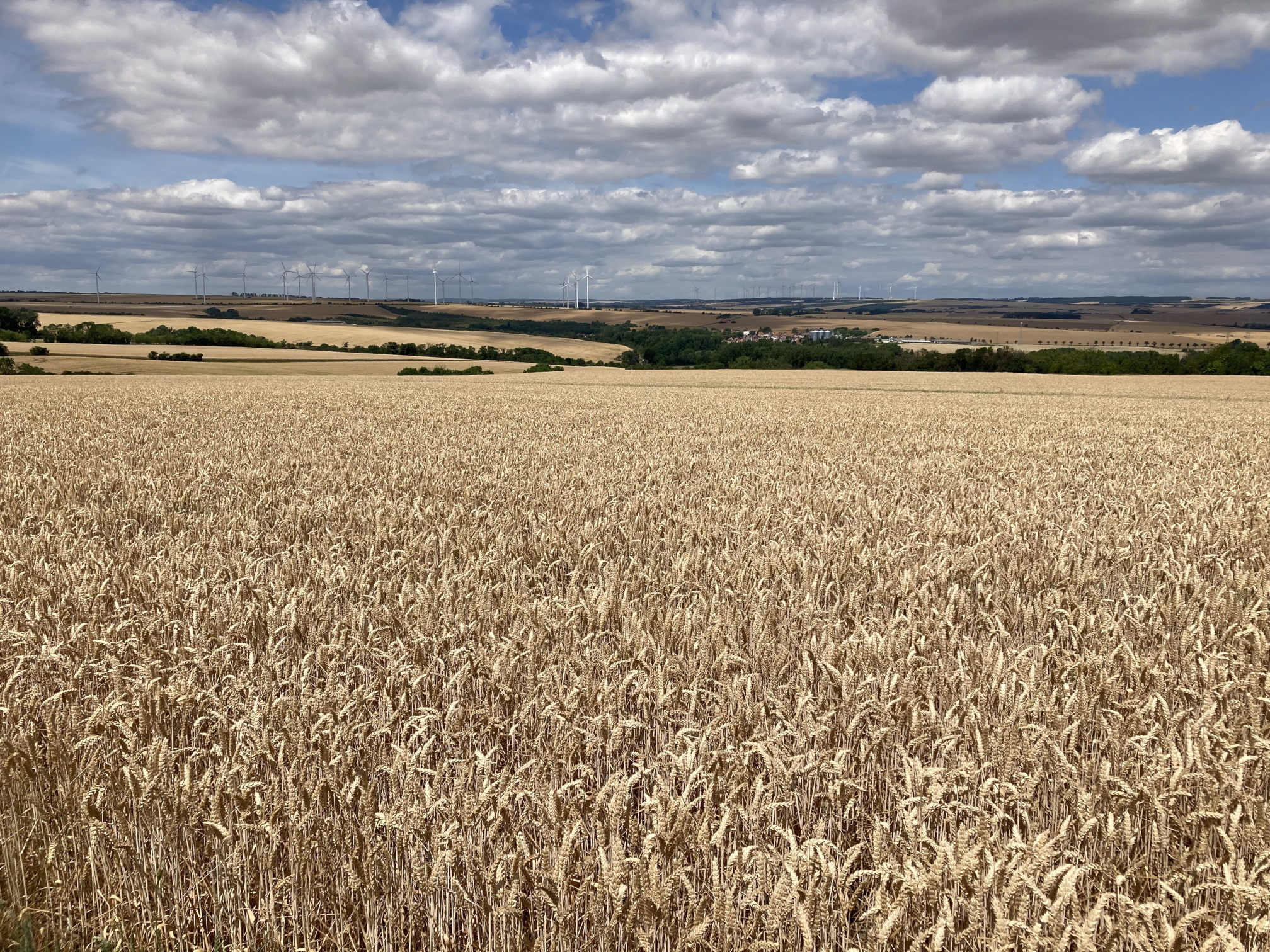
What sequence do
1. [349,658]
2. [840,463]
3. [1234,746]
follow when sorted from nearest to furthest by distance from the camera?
1. [1234,746]
2. [349,658]
3. [840,463]

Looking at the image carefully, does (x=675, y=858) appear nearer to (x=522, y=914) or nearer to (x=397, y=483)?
(x=522, y=914)

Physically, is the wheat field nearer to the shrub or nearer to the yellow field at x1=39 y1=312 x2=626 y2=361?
the shrub

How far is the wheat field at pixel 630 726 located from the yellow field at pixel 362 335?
114508 millimetres

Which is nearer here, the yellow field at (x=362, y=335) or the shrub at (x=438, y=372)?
the shrub at (x=438, y=372)

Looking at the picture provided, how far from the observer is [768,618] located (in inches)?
212

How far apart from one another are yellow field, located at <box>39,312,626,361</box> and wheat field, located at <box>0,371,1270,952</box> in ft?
376

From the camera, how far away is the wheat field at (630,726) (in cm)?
271

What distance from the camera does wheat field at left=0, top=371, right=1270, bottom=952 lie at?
2.71m

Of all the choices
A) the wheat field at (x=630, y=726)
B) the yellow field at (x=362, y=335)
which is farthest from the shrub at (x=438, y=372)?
the wheat field at (x=630, y=726)

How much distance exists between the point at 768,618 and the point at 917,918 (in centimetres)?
270

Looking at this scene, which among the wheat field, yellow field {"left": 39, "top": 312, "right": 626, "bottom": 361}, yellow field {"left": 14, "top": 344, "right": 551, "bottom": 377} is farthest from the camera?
yellow field {"left": 39, "top": 312, "right": 626, "bottom": 361}

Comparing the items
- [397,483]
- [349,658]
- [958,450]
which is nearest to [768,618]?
[349,658]

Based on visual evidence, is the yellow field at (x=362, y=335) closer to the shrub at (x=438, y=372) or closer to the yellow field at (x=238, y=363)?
the yellow field at (x=238, y=363)

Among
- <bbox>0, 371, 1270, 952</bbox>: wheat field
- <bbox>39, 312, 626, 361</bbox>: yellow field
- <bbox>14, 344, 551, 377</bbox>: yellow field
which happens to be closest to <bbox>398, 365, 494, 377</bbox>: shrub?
<bbox>14, 344, 551, 377</bbox>: yellow field
